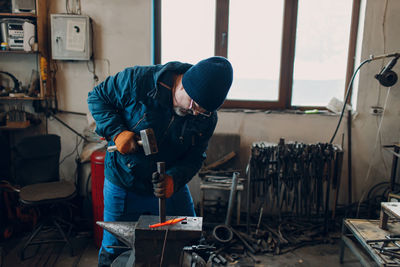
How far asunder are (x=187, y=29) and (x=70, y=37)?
1065 millimetres

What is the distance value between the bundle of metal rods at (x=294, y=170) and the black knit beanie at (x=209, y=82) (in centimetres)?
148

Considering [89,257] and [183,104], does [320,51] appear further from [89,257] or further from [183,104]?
[89,257]

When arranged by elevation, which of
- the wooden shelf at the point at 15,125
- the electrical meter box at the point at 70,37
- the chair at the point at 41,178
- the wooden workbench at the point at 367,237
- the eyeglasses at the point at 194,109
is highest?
the electrical meter box at the point at 70,37

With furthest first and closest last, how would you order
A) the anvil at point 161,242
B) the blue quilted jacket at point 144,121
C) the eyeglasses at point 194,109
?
the blue quilted jacket at point 144,121 → the eyeglasses at point 194,109 → the anvil at point 161,242

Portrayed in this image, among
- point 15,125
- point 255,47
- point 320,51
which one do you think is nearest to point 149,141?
→ point 15,125

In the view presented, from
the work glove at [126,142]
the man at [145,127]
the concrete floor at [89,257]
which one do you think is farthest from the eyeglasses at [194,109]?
the concrete floor at [89,257]

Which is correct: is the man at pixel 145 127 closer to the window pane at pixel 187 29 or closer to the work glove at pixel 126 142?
the work glove at pixel 126 142

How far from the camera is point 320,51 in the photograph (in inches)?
121

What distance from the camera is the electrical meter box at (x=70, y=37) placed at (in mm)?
2713

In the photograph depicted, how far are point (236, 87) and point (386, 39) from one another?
4.71 ft

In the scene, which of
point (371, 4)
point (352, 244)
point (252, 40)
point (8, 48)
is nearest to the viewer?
point (352, 244)

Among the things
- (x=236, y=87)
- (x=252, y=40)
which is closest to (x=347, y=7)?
(x=252, y=40)

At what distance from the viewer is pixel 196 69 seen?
1.26 meters

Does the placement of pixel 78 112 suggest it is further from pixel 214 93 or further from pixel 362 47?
pixel 362 47
